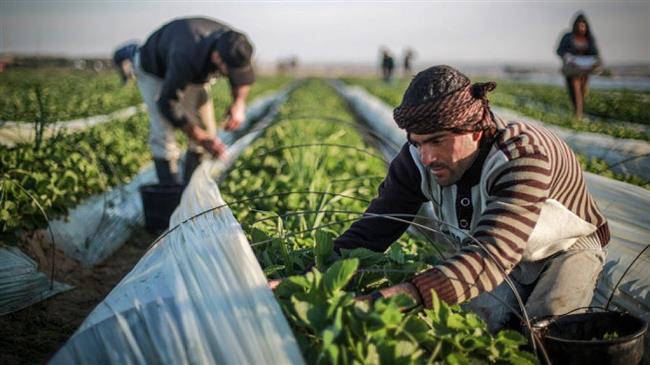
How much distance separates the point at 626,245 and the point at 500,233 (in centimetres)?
107

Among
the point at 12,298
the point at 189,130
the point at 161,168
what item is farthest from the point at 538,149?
the point at 161,168

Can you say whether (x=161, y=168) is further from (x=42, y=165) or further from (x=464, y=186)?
(x=464, y=186)

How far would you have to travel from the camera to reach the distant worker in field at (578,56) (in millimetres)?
7570

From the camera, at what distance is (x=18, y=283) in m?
2.63

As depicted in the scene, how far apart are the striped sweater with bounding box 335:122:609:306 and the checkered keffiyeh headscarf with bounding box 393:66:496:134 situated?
14cm

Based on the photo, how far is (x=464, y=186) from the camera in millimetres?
1921

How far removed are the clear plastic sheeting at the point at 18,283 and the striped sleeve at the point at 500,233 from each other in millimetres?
1907

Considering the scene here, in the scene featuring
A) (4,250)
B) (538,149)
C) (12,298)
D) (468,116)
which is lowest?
(12,298)

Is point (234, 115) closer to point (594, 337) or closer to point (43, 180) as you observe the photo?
point (43, 180)

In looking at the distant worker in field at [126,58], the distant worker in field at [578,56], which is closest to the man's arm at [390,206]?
the distant worker in field at [126,58]

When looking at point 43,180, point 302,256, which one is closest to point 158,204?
point 43,180

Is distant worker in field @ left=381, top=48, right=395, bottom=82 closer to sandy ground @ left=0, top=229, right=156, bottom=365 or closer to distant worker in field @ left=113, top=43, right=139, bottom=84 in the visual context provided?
distant worker in field @ left=113, top=43, right=139, bottom=84

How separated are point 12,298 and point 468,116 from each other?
211cm

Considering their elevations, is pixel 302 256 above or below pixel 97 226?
above
